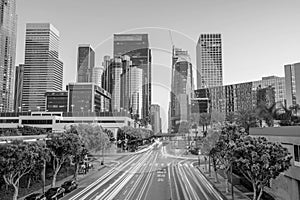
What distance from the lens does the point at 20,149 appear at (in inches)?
832

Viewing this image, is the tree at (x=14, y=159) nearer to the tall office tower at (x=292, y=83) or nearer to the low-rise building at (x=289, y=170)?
the low-rise building at (x=289, y=170)

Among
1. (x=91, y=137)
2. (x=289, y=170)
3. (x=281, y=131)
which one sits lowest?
(x=289, y=170)

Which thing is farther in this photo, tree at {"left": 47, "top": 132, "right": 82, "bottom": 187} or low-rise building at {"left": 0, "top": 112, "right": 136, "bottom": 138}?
low-rise building at {"left": 0, "top": 112, "right": 136, "bottom": 138}

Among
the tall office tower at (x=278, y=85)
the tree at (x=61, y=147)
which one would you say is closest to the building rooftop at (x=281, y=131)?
the tree at (x=61, y=147)

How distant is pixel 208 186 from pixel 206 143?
5.05 m

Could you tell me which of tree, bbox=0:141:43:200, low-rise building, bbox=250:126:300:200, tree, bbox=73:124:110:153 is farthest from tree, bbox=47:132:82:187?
low-rise building, bbox=250:126:300:200

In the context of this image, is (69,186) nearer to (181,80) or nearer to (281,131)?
(181,80)

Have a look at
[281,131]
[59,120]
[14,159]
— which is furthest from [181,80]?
[59,120]

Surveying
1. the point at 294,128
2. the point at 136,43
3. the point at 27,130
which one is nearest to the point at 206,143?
the point at 294,128

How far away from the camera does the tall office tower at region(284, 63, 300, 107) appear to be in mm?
122125

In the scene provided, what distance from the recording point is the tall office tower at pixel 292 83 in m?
122

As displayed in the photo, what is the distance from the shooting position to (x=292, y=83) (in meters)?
126

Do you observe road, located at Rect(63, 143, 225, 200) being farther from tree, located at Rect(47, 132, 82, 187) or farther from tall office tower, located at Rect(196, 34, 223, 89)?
tall office tower, located at Rect(196, 34, 223, 89)

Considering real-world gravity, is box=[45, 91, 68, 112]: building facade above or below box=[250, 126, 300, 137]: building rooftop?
above
